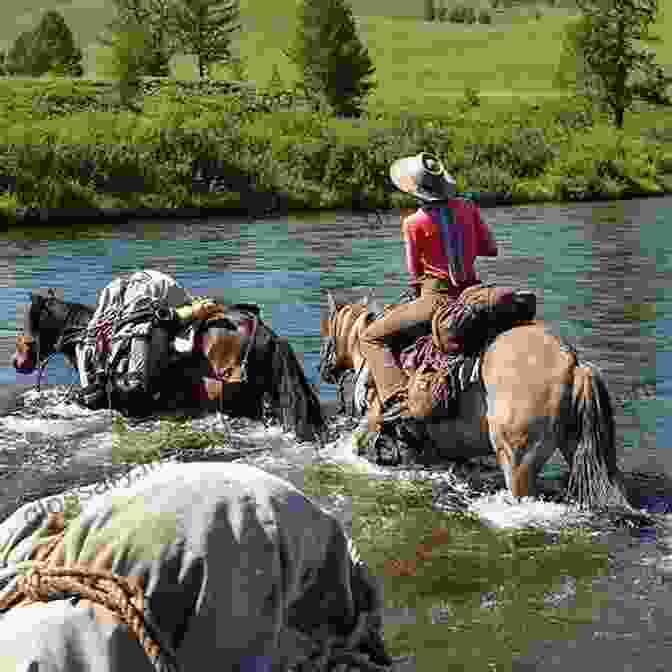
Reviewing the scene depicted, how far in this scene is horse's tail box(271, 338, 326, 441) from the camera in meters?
10.1

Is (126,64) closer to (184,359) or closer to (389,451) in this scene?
(184,359)

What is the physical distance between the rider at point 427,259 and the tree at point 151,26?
2853 inches

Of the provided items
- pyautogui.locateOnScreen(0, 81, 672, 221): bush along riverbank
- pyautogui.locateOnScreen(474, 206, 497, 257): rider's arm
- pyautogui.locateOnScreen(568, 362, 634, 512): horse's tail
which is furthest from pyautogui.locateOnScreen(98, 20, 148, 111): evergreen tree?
pyautogui.locateOnScreen(568, 362, 634, 512): horse's tail

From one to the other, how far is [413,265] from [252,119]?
50856 millimetres

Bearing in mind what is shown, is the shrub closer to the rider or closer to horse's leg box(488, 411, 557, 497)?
the rider

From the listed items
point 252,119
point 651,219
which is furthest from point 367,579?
point 252,119

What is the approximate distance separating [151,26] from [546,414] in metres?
99.2

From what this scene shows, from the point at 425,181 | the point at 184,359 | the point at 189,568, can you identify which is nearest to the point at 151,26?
the point at 184,359

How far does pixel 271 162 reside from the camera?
4700cm

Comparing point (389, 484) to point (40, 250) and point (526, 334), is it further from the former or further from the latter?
point (40, 250)

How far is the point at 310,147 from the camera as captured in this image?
48344mm

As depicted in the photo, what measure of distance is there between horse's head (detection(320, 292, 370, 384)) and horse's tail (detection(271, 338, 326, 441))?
0.26 metres

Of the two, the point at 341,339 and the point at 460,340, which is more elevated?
the point at 460,340

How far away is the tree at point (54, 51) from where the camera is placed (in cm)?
9988
